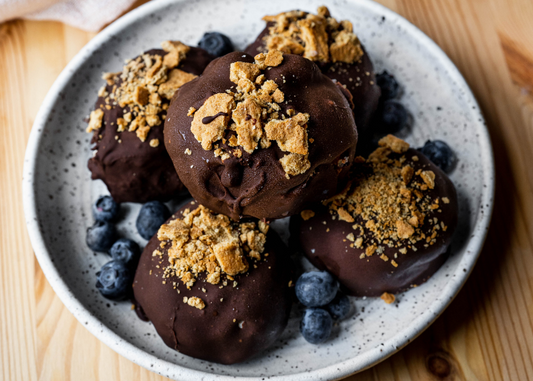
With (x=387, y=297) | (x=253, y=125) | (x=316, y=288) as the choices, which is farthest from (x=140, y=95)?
(x=387, y=297)

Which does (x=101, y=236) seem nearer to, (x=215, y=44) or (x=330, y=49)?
(x=215, y=44)

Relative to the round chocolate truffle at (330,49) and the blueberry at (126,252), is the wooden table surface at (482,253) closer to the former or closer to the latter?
the blueberry at (126,252)

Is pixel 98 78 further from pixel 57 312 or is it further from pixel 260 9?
pixel 57 312

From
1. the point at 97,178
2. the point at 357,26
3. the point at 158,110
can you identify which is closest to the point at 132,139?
the point at 158,110

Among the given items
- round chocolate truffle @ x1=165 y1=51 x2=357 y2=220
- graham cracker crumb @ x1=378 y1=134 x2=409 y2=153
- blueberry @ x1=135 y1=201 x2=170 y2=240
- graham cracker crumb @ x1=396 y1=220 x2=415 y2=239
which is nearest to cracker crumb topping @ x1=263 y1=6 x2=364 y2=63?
round chocolate truffle @ x1=165 y1=51 x2=357 y2=220

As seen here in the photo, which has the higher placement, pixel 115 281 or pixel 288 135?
pixel 288 135

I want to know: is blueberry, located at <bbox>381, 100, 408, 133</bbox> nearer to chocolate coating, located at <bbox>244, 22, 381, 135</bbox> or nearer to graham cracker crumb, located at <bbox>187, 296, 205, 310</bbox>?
chocolate coating, located at <bbox>244, 22, 381, 135</bbox>
